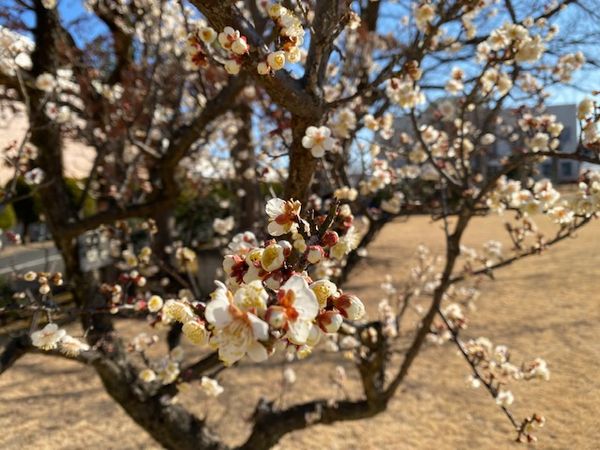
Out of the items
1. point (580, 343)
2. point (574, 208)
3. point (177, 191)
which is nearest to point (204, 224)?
point (177, 191)

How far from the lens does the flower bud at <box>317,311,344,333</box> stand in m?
0.78

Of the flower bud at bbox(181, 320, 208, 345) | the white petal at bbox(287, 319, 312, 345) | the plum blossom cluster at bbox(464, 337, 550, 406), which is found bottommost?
the plum blossom cluster at bbox(464, 337, 550, 406)

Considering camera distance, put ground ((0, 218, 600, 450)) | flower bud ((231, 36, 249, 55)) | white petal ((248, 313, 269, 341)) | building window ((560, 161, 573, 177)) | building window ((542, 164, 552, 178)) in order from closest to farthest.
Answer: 1. white petal ((248, 313, 269, 341))
2. flower bud ((231, 36, 249, 55))
3. ground ((0, 218, 600, 450))
4. building window ((542, 164, 552, 178))
5. building window ((560, 161, 573, 177))

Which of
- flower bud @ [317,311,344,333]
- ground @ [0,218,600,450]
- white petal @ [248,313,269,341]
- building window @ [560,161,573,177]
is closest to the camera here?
white petal @ [248,313,269,341]

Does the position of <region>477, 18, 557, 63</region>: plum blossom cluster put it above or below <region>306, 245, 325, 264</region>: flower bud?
above

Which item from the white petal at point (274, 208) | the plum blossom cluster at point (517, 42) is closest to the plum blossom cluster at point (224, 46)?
the white petal at point (274, 208)

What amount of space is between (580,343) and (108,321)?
4875mm

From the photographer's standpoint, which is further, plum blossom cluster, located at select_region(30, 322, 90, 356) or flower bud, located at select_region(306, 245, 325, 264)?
plum blossom cluster, located at select_region(30, 322, 90, 356)

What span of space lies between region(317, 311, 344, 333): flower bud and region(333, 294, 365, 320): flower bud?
5 centimetres

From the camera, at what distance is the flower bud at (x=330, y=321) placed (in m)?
0.78

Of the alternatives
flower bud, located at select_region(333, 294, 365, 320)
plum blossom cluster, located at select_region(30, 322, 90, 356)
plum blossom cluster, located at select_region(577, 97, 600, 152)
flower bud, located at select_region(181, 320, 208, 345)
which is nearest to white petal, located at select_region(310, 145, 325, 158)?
flower bud, located at select_region(333, 294, 365, 320)

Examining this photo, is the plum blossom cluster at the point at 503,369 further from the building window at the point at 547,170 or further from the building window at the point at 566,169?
the building window at the point at 566,169

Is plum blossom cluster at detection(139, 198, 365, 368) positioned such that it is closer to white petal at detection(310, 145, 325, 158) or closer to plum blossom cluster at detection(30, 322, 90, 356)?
white petal at detection(310, 145, 325, 158)

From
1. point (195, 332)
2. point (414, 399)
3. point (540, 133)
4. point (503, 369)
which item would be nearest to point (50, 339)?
point (195, 332)
